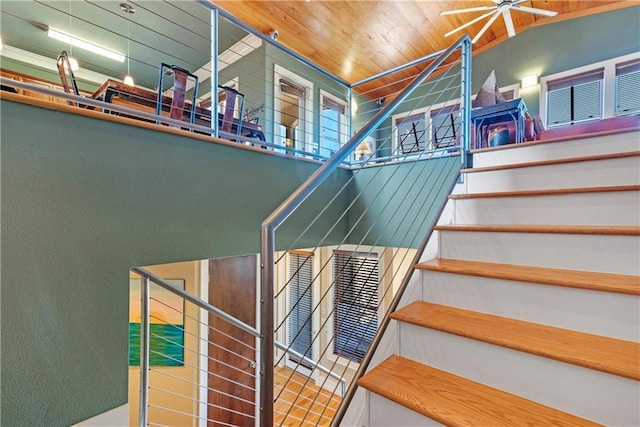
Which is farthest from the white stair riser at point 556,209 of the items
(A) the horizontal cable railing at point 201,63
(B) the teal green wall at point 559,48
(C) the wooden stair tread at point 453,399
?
(B) the teal green wall at point 559,48

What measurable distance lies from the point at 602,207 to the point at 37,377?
8.49ft

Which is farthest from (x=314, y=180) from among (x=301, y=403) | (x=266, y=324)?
(x=301, y=403)

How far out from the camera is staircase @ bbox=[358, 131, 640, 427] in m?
0.93

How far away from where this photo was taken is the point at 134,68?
17.9 ft

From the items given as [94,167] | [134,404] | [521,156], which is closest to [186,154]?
[94,167]

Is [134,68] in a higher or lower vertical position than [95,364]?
higher

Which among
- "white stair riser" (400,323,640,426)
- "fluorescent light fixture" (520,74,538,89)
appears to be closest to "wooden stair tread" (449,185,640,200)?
"white stair riser" (400,323,640,426)

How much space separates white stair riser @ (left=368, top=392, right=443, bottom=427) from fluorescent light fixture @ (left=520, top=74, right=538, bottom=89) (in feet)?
17.3

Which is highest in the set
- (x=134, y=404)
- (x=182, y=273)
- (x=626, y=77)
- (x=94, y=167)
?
(x=626, y=77)

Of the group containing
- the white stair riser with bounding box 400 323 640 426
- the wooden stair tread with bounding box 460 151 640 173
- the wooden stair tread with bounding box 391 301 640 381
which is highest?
the wooden stair tread with bounding box 460 151 640 173

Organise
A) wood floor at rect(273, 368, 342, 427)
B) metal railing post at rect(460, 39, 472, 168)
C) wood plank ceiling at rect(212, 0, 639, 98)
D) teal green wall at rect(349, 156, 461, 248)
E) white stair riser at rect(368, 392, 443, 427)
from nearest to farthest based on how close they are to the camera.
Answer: white stair riser at rect(368, 392, 443, 427) → metal railing post at rect(460, 39, 472, 168) → teal green wall at rect(349, 156, 461, 248) → wood plank ceiling at rect(212, 0, 639, 98) → wood floor at rect(273, 368, 342, 427)

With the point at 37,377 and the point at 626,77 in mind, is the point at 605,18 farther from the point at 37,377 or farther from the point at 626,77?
the point at 37,377

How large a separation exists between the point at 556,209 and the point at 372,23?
354 centimetres

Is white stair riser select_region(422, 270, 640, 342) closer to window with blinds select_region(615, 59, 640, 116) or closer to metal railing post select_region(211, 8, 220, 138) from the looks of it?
metal railing post select_region(211, 8, 220, 138)
